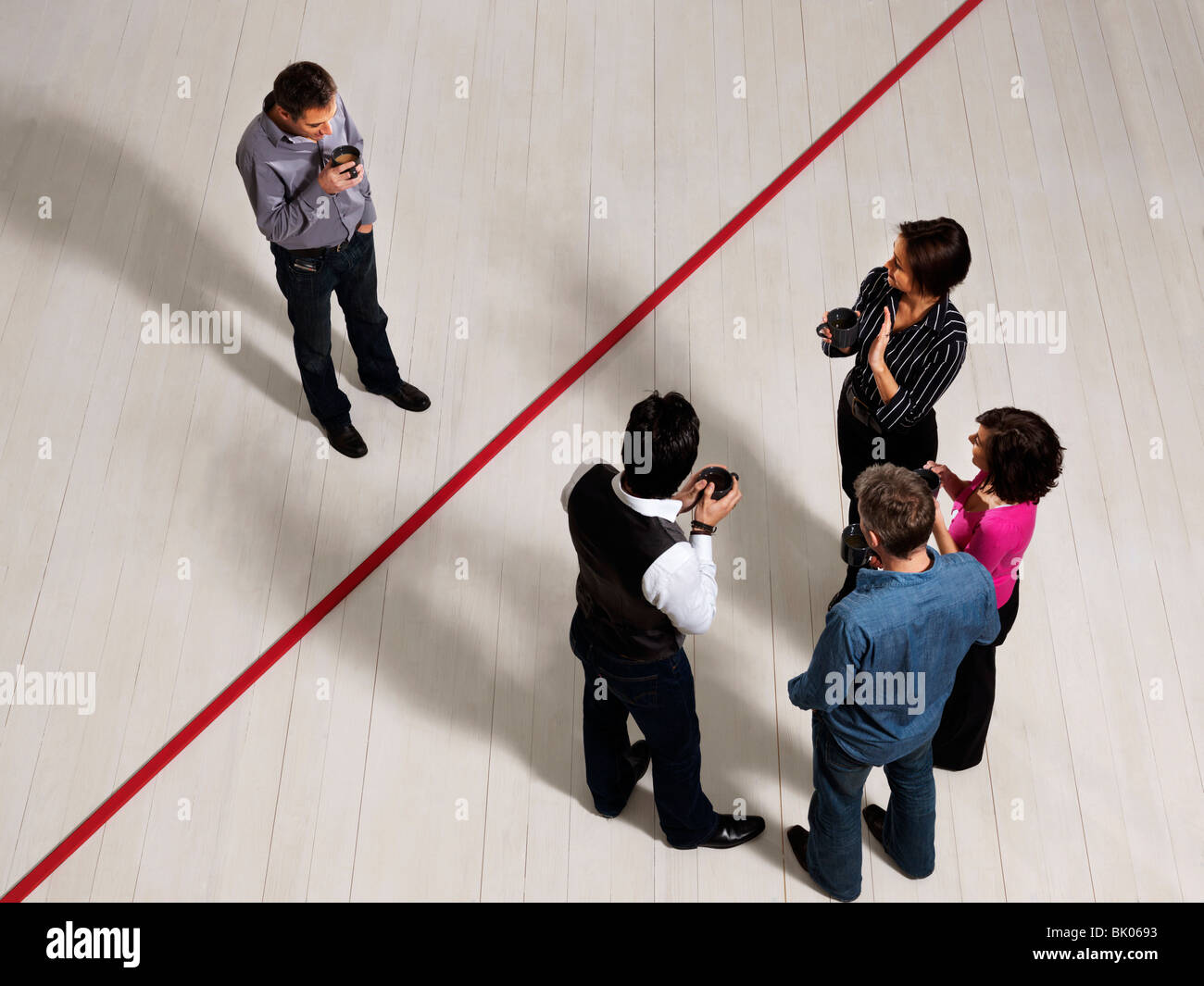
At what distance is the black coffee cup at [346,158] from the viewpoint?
327cm

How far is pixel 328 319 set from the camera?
3.84 metres

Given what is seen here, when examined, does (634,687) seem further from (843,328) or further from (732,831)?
(843,328)

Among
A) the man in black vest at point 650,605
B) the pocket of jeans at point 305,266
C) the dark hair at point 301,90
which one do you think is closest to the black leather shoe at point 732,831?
the man in black vest at point 650,605

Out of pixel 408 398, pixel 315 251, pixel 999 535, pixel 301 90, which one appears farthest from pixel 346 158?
pixel 999 535

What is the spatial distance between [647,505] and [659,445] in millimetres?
148

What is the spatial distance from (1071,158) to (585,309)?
240 centimetres

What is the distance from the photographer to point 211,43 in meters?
5.41

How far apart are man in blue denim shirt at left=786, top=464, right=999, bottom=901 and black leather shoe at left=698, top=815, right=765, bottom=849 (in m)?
0.57

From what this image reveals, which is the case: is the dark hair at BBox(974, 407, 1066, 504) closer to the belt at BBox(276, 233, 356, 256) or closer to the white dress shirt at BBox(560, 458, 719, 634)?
the white dress shirt at BBox(560, 458, 719, 634)

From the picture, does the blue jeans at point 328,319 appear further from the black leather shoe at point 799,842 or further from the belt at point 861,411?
the black leather shoe at point 799,842

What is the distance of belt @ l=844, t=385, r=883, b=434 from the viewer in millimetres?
3336
